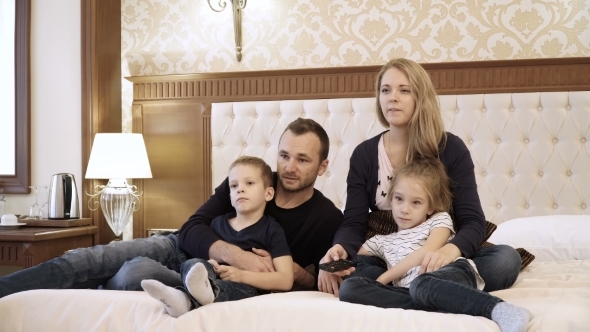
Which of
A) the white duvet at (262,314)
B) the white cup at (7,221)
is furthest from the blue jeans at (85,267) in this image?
the white cup at (7,221)

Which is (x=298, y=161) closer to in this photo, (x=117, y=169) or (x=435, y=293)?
(x=435, y=293)

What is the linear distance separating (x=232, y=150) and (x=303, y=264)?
59.3 inches

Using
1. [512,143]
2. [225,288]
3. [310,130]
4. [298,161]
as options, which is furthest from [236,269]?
[512,143]

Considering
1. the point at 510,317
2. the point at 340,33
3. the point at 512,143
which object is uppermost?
the point at 340,33

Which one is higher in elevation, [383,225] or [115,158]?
[115,158]

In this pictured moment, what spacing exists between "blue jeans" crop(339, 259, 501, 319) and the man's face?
1.62 feet

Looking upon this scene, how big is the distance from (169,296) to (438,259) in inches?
28.0

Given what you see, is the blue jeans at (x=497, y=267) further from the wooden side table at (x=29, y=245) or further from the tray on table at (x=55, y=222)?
the tray on table at (x=55, y=222)

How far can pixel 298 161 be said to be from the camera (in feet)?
7.22

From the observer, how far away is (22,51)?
3965 mm

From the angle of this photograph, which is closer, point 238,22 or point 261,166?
point 261,166

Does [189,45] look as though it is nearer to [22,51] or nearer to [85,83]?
[85,83]

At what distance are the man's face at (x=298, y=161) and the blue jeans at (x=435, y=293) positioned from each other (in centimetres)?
49

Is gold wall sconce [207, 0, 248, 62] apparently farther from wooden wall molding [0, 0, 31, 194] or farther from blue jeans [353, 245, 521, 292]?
blue jeans [353, 245, 521, 292]
